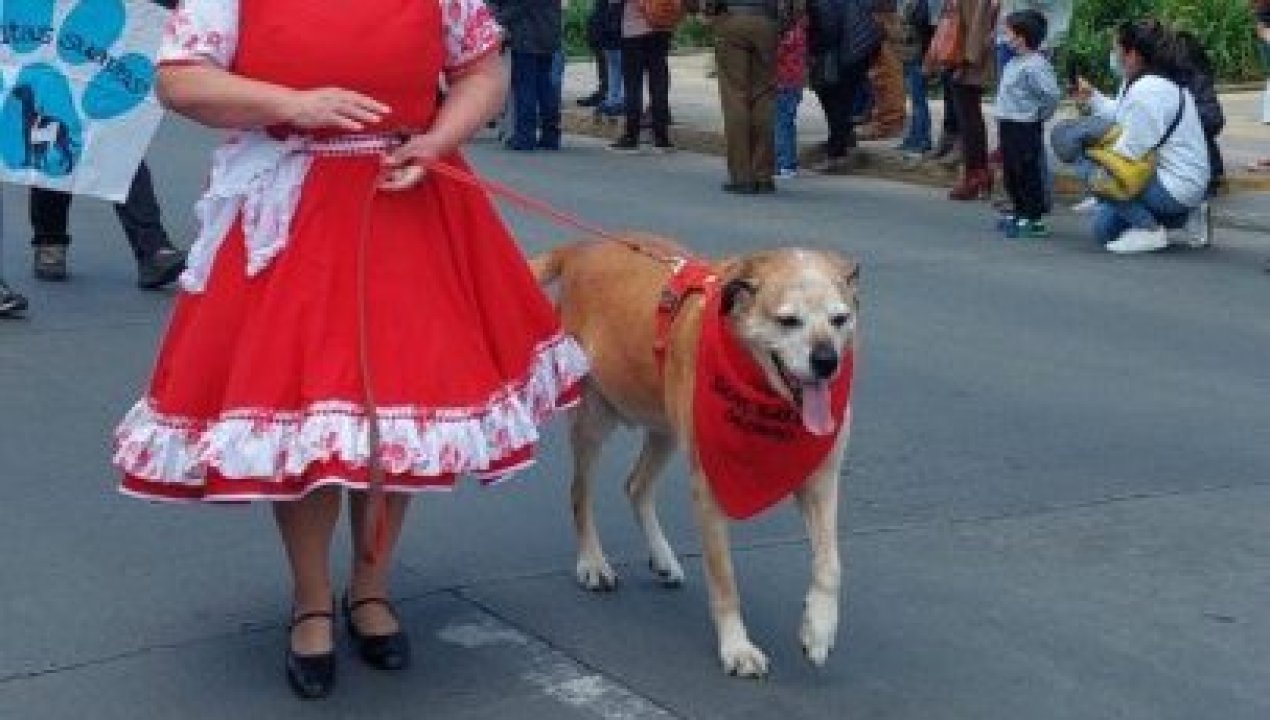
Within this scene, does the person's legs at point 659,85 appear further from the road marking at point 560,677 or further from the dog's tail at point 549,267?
the road marking at point 560,677

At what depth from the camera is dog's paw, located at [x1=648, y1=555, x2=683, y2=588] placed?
590 centimetres

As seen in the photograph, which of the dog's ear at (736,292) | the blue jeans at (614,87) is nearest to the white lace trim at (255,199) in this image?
the dog's ear at (736,292)

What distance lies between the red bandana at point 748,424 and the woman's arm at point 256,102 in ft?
3.20

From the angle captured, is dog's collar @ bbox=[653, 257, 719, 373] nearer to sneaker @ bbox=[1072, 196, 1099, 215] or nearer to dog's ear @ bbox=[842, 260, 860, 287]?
dog's ear @ bbox=[842, 260, 860, 287]

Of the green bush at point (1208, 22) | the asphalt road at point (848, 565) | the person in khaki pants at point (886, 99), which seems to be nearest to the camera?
the asphalt road at point (848, 565)

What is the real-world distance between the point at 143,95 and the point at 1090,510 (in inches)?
211

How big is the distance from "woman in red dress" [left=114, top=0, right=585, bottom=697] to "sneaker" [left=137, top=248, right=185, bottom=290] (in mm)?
5462

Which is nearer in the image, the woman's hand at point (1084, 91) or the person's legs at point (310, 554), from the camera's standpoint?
the person's legs at point (310, 554)

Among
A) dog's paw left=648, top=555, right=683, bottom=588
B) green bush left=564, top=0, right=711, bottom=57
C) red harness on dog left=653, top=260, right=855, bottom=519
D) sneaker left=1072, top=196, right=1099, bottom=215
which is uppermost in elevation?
red harness on dog left=653, top=260, right=855, bottom=519

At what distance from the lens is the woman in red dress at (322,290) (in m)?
4.65

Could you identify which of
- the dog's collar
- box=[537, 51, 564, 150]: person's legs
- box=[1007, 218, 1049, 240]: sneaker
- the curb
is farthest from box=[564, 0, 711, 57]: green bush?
the dog's collar

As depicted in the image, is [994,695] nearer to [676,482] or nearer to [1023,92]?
[676,482]

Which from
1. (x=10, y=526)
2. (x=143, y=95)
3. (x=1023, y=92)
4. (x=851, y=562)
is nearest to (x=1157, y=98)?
(x=1023, y=92)

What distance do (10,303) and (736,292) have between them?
219 inches
